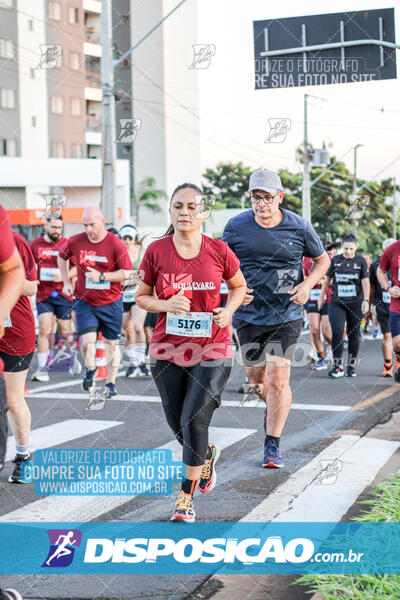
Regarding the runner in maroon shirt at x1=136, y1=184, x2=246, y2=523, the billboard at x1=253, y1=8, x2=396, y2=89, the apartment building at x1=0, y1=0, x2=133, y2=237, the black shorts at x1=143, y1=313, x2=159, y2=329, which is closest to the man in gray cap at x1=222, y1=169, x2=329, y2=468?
the runner in maroon shirt at x1=136, y1=184, x2=246, y2=523

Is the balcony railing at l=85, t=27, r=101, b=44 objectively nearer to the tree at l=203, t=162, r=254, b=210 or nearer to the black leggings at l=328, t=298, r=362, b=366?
the tree at l=203, t=162, r=254, b=210

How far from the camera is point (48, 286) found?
11.7 meters

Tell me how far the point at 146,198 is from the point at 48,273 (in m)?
53.9

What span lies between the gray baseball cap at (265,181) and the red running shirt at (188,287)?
3.95ft

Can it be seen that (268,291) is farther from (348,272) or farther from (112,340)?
(348,272)

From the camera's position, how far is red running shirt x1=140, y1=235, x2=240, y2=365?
470 cm

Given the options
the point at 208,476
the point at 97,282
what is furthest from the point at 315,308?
the point at 208,476

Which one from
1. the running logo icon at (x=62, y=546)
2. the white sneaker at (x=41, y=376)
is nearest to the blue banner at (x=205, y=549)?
the running logo icon at (x=62, y=546)

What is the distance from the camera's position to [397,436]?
667 cm

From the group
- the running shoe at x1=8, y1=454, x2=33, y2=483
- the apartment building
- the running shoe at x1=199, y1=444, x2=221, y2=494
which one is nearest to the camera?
the running shoe at x1=199, y1=444, x2=221, y2=494

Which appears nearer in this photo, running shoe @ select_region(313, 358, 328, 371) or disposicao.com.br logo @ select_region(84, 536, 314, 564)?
disposicao.com.br logo @ select_region(84, 536, 314, 564)

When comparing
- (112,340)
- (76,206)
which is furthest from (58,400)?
(76,206)

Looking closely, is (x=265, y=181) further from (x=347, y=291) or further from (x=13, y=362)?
(x=347, y=291)

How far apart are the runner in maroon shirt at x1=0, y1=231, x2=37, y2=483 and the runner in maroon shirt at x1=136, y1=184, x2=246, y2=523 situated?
3.09ft
